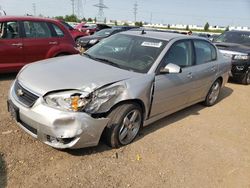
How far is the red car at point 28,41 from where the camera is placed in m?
6.66

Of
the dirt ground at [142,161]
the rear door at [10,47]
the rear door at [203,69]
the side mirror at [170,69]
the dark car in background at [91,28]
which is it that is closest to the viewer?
the dirt ground at [142,161]

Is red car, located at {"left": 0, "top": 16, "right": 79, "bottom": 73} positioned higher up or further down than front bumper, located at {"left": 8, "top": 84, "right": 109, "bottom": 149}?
higher up

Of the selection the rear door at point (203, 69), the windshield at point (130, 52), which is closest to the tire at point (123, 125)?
the windshield at point (130, 52)

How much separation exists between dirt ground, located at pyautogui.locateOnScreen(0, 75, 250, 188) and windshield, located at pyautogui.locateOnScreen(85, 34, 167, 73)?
1.17 metres

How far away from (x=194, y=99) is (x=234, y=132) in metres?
0.99

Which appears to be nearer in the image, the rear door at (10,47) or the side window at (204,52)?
the side window at (204,52)

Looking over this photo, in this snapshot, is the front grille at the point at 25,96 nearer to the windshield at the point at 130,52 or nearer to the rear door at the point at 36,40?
the windshield at the point at 130,52

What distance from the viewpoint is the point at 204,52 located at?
223 inches

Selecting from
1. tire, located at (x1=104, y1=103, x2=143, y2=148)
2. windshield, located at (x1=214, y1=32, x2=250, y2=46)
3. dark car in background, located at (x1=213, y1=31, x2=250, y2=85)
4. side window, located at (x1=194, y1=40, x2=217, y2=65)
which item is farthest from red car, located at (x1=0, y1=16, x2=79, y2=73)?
windshield, located at (x1=214, y1=32, x2=250, y2=46)

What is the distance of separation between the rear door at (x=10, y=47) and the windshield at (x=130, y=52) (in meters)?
2.74

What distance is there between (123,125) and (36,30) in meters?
4.58

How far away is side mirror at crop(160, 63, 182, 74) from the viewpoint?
417cm

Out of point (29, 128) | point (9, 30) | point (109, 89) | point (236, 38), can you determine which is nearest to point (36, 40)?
point (9, 30)

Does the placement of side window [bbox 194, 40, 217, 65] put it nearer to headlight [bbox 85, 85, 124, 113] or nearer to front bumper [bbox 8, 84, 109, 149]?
headlight [bbox 85, 85, 124, 113]
